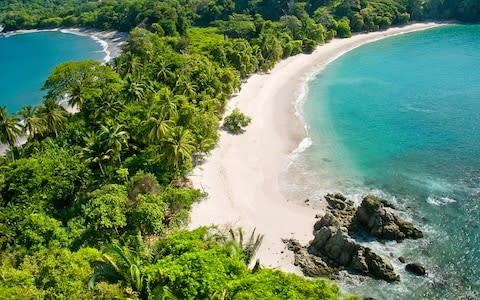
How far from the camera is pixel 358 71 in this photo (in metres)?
102

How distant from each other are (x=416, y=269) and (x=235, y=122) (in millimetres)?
38092

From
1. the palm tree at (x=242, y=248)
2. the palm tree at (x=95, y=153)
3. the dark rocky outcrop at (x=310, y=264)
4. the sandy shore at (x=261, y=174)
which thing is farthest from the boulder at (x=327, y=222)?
the palm tree at (x=95, y=153)

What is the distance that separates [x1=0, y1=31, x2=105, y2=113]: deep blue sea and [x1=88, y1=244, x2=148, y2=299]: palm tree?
72601 millimetres

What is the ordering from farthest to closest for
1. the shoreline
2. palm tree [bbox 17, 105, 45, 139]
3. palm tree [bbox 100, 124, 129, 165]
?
the shoreline < palm tree [bbox 17, 105, 45, 139] < palm tree [bbox 100, 124, 129, 165]

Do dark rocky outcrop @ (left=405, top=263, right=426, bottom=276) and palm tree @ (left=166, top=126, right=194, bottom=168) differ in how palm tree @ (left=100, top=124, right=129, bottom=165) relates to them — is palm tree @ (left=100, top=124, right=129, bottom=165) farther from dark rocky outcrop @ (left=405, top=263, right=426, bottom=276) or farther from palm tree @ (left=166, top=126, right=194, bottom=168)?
dark rocky outcrop @ (left=405, top=263, right=426, bottom=276)

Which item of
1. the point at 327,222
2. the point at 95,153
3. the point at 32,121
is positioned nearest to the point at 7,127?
the point at 32,121

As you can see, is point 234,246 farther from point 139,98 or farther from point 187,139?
point 139,98

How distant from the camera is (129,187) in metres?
46.4

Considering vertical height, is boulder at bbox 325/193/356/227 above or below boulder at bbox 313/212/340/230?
below

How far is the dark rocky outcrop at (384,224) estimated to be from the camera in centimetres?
4444

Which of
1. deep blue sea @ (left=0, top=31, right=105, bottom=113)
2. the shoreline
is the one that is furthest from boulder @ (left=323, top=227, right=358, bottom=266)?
the shoreline

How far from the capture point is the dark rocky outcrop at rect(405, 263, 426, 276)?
130 feet

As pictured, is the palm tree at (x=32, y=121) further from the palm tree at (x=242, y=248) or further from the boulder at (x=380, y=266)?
the boulder at (x=380, y=266)

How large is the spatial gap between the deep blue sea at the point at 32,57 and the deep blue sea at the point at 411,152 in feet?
228
